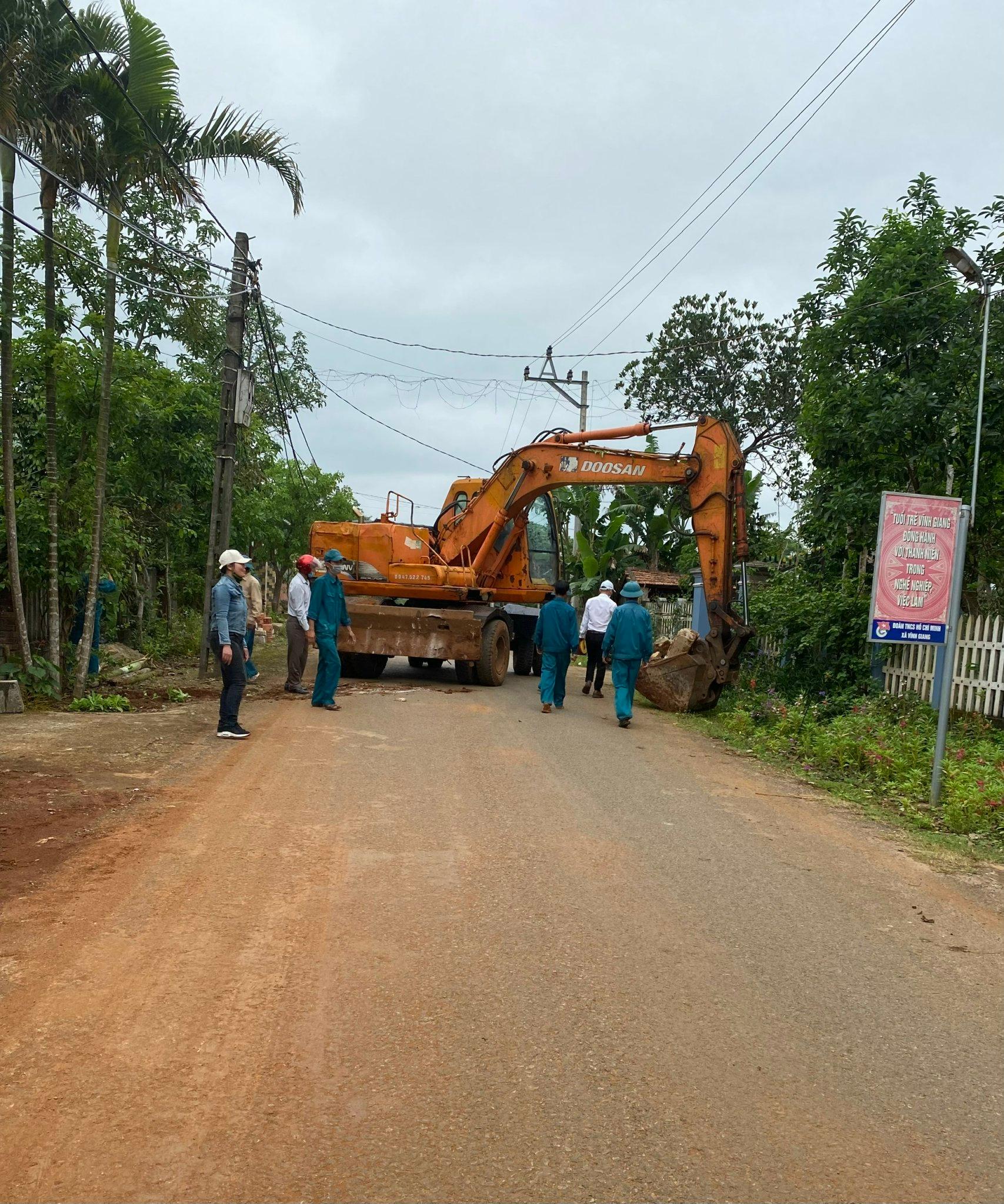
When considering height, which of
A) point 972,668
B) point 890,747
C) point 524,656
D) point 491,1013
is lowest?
point 491,1013

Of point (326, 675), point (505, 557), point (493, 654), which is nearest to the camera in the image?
point (326, 675)

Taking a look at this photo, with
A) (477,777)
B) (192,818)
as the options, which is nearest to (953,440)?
(477,777)

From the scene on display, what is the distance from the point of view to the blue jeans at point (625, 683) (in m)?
13.2

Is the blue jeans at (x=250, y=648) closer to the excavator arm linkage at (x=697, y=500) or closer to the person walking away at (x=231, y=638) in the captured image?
the person walking away at (x=231, y=638)

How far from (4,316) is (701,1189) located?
1174 cm

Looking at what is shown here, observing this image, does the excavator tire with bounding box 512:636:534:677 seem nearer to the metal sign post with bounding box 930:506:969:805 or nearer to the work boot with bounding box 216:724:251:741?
the work boot with bounding box 216:724:251:741

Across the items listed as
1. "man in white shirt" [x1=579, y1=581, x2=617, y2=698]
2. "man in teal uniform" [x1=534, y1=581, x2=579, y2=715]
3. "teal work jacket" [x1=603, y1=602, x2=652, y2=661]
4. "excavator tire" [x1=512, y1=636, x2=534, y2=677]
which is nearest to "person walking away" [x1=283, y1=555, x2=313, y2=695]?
"man in teal uniform" [x1=534, y1=581, x2=579, y2=715]

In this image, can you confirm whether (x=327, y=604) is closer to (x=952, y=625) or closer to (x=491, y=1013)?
(x=952, y=625)

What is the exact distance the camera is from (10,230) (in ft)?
39.9

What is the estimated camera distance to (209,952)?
468cm

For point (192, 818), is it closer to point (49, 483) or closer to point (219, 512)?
point (49, 483)

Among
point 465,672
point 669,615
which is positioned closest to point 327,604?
point 465,672

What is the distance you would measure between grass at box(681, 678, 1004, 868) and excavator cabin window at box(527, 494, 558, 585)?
4.97 meters

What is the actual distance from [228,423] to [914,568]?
1026 centimetres
